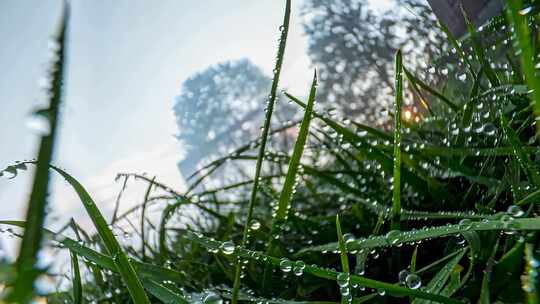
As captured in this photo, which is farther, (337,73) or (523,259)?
(337,73)

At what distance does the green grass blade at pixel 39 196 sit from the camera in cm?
6

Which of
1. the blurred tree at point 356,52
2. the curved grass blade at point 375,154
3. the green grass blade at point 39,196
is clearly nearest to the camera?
the green grass blade at point 39,196

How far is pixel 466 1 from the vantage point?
38cm

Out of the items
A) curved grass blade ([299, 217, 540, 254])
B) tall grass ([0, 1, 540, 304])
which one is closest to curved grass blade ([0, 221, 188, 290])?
tall grass ([0, 1, 540, 304])

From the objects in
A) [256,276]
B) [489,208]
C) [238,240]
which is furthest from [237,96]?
[489,208]

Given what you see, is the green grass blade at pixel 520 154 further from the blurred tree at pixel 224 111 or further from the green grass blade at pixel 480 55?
the blurred tree at pixel 224 111

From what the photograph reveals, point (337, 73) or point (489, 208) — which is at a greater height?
point (337, 73)

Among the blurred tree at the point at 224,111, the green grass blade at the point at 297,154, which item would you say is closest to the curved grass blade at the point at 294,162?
the green grass blade at the point at 297,154

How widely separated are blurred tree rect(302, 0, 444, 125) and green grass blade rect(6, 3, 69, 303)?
57 centimetres

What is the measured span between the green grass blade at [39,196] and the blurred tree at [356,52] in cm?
57

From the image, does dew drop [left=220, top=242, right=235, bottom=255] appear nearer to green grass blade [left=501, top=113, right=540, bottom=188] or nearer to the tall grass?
the tall grass

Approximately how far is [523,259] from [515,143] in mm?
61

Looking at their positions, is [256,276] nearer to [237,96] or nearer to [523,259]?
[523,259]

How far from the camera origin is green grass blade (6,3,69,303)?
6 centimetres
